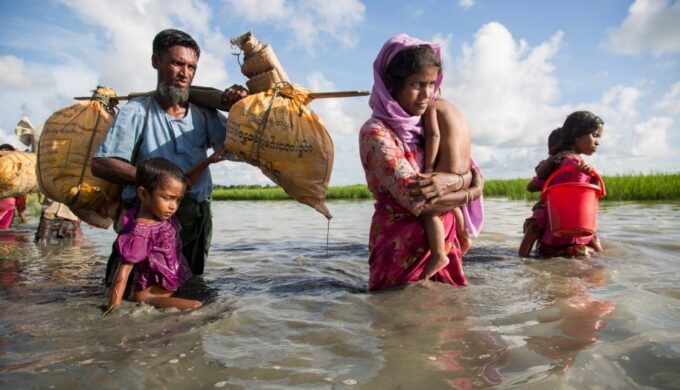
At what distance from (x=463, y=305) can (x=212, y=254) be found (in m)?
3.57

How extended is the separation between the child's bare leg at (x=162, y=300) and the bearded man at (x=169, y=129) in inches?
18.7

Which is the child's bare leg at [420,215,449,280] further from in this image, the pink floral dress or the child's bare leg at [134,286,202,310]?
the child's bare leg at [134,286,202,310]

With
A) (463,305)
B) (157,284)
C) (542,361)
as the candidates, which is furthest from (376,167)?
(157,284)

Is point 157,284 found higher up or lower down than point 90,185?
lower down

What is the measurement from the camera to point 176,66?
2.92 meters

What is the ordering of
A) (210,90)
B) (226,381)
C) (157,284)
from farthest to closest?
(210,90) → (157,284) → (226,381)

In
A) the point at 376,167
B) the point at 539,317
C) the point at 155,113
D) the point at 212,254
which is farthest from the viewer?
the point at 212,254

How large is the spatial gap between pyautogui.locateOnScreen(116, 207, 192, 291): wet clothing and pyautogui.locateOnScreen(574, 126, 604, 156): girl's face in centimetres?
344

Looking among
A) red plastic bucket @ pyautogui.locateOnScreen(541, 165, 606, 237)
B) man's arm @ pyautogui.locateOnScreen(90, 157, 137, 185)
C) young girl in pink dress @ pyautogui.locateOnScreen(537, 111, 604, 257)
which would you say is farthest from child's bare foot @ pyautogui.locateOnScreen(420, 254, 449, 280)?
young girl in pink dress @ pyautogui.locateOnScreen(537, 111, 604, 257)

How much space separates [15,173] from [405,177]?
19.2ft

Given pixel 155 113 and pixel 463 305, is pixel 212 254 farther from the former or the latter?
pixel 463 305

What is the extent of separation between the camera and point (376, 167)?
2.49 meters

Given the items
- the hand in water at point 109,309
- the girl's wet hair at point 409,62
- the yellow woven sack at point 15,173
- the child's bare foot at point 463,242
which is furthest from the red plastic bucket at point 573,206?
the yellow woven sack at point 15,173

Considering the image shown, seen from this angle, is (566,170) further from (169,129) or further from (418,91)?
(169,129)
